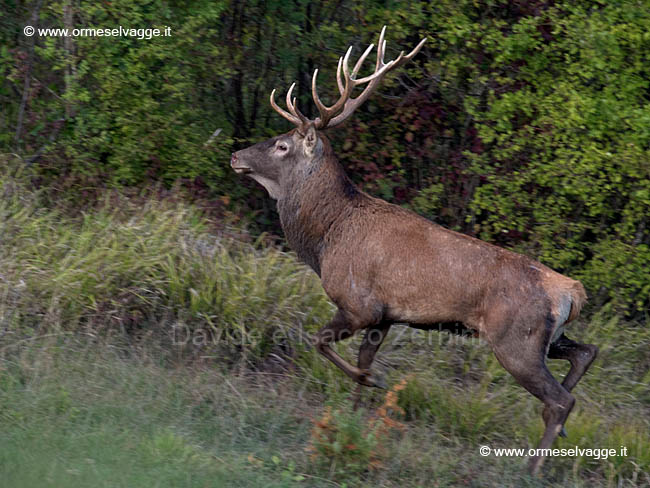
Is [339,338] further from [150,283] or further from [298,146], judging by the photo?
[150,283]

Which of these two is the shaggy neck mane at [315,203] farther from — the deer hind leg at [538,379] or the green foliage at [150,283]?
the deer hind leg at [538,379]

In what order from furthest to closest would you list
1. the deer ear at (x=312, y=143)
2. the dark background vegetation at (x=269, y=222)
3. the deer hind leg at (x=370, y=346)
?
the deer ear at (x=312, y=143) < the deer hind leg at (x=370, y=346) < the dark background vegetation at (x=269, y=222)

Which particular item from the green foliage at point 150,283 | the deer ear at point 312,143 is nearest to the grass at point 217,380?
the green foliage at point 150,283

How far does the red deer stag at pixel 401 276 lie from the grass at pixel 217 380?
60cm

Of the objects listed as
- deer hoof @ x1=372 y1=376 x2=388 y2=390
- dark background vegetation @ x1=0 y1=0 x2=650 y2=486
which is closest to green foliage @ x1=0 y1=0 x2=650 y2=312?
dark background vegetation @ x1=0 y1=0 x2=650 y2=486

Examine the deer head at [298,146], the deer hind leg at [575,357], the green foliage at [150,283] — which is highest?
the deer head at [298,146]

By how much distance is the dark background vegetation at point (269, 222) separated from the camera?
6402 millimetres

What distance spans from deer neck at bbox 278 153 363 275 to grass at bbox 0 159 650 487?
85cm

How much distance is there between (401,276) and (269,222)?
4.56m

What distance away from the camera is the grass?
19.6ft

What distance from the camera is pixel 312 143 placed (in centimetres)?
749

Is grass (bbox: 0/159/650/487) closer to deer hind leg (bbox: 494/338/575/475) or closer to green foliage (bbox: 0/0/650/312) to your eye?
deer hind leg (bbox: 494/338/575/475)

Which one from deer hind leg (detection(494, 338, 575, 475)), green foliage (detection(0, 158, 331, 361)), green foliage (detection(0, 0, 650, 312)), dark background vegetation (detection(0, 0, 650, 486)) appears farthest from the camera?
green foliage (detection(0, 0, 650, 312))

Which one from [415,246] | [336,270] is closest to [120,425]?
[336,270]
